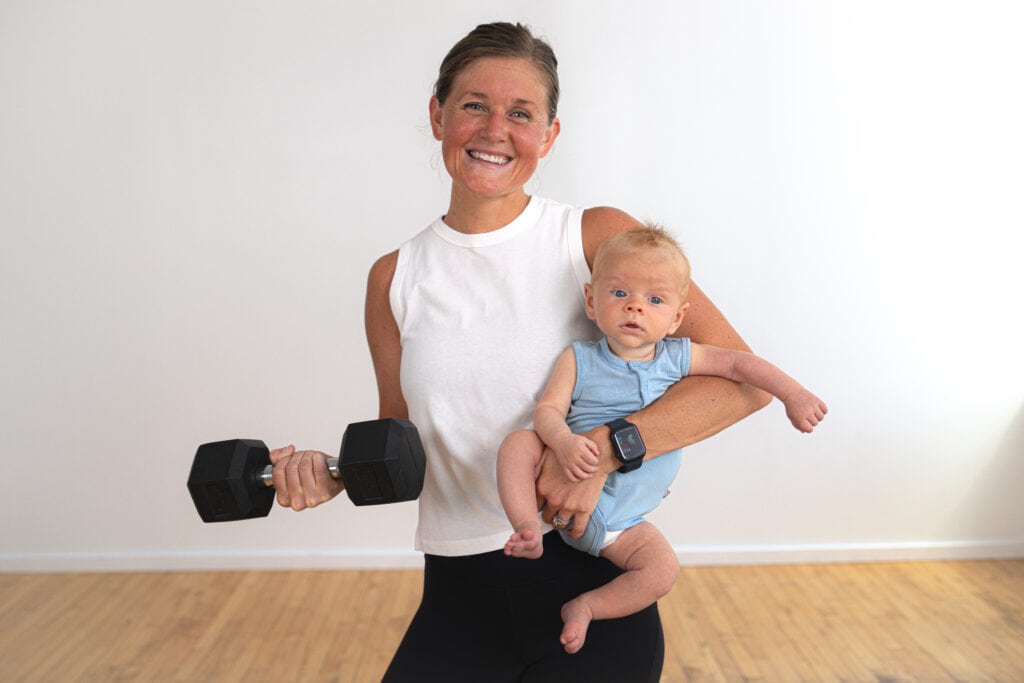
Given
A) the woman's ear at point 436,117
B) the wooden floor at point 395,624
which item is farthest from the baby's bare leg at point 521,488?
the wooden floor at point 395,624

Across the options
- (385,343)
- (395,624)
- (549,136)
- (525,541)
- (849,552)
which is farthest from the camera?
(849,552)

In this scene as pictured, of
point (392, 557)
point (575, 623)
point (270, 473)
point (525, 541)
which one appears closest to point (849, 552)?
point (392, 557)

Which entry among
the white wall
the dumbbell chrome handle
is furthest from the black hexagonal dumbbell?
the white wall

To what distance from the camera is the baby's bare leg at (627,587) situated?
59.1 inches

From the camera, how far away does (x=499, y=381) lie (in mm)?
1606

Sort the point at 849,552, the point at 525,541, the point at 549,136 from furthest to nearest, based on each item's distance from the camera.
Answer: the point at 849,552 < the point at 549,136 < the point at 525,541

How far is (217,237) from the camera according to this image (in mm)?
3789

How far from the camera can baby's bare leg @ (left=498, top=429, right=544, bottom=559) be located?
1.44 metres

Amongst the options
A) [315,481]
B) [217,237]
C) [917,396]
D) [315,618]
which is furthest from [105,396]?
[917,396]

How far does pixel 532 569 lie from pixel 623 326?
404 mm

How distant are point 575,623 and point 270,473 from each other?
493 millimetres

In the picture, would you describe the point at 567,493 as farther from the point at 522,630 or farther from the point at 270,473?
the point at 270,473

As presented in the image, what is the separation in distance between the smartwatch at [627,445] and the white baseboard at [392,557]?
2575 millimetres

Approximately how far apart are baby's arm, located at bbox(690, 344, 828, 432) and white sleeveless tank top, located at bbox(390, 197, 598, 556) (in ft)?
0.60
